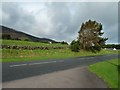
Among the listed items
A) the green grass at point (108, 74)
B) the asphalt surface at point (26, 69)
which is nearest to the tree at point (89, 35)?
the asphalt surface at point (26, 69)

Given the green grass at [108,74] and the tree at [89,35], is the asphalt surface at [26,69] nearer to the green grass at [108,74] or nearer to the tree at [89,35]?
the green grass at [108,74]

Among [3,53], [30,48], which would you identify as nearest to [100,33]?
[30,48]

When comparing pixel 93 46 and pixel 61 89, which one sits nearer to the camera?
pixel 61 89

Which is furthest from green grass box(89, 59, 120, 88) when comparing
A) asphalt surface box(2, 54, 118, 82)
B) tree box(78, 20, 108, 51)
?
tree box(78, 20, 108, 51)

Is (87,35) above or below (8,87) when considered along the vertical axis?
above

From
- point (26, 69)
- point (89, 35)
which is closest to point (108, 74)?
point (26, 69)

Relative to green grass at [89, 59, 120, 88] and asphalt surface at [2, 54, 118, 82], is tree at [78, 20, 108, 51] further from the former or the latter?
green grass at [89, 59, 120, 88]

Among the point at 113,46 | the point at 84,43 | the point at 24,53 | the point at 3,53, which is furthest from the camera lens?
the point at 113,46

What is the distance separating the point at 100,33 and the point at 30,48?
3283 cm

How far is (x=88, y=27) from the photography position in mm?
65562

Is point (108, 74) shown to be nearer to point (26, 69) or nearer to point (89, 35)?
point (26, 69)

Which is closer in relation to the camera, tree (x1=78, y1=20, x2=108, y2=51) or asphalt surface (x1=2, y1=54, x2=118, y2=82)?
asphalt surface (x1=2, y1=54, x2=118, y2=82)

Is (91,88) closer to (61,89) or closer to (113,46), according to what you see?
(61,89)

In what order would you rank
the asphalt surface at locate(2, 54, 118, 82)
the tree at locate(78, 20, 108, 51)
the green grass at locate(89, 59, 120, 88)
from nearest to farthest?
the green grass at locate(89, 59, 120, 88) → the asphalt surface at locate(2, 54, 118, 82) → the tree at locate(78, 20, 108, 51)
